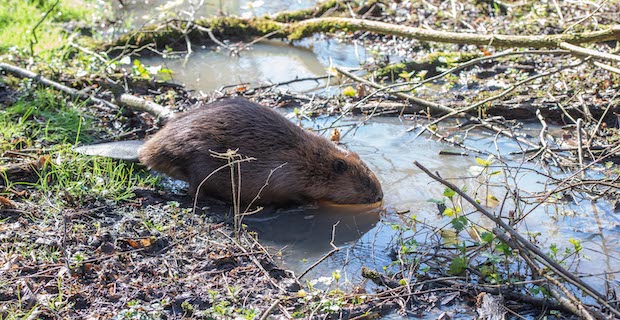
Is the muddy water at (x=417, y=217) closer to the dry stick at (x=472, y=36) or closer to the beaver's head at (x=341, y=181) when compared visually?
the beaver's head at (x=341, y=181)

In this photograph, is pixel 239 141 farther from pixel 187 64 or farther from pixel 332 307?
pixel 187 64

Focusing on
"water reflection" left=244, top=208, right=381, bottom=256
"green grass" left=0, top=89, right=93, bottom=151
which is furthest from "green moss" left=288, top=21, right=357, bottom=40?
"water reflection" left=244, top=208, right=381, bottom=256

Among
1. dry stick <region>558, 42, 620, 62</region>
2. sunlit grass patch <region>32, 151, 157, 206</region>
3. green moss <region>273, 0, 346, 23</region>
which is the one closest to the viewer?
sunlit grass patch <region>32, 151, 157, 206</region>

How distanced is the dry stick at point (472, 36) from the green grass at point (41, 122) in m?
2.47

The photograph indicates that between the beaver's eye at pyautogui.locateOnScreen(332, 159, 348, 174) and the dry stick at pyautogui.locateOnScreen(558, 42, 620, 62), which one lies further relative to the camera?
the beaver's eye at pyautogui.locateOnScreen(332, 159, 348, 174)

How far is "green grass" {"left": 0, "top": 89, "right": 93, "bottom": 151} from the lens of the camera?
424cm

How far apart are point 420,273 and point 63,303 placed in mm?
1515

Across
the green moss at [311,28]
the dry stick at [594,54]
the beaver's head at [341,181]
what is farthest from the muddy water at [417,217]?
the green moss at [311,28]

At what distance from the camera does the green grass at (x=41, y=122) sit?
167 inches

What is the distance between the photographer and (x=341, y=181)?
4.09m

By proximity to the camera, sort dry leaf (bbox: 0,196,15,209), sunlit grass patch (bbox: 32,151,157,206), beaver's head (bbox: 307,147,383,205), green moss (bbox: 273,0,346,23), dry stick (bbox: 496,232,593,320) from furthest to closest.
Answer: green moss (bbox: 273,0,346,23) < beaver's head (bbox: 307,147,383,205) < sunlit grass patch (bbox: 32,151,157,206) < dry leaf (bbox: 0,196,15,209) < dry stick (bbox: 496,232,593,320)

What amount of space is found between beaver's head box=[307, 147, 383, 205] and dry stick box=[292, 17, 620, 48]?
1.62 meters

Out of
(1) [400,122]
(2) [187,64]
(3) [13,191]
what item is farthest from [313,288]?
(2) [187,64]

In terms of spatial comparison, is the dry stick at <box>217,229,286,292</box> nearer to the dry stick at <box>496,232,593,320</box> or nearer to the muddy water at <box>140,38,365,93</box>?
the dry stick at <box>496,232,593,320</box>
